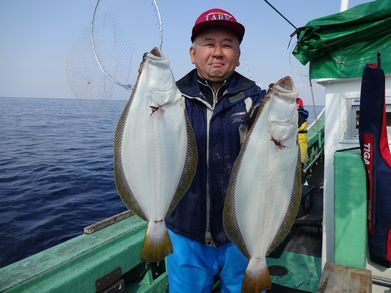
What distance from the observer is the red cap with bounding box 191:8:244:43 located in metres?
2.32

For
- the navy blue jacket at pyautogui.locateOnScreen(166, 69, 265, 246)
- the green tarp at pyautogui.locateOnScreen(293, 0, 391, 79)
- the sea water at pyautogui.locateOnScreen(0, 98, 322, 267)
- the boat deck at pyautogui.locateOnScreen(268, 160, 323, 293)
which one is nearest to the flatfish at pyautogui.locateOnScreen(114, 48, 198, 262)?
the navy blue jacket at pyautogui.locateOnScreen(166, 69, 265, 246)

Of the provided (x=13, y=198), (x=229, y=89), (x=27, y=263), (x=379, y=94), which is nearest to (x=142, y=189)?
(x=229, y=89)

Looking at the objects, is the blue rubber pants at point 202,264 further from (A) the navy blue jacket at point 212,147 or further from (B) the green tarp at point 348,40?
(B) the green tarp at point 348,40

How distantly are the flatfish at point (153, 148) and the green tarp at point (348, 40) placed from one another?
7.80 ft

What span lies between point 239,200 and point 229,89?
0.82 meters

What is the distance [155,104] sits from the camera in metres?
2.04

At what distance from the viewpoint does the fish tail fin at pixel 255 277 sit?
2.12 metres

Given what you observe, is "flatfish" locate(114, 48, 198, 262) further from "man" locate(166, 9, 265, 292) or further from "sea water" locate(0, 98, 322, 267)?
"sea water" locate(0, 98, 322, 267)

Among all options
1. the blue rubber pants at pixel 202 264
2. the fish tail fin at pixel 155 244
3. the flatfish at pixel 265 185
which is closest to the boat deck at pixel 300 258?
the blue rubber pants at pixel 202 264

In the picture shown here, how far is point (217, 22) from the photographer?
2320 millimetres

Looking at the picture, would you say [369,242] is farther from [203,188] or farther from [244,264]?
[203,188]

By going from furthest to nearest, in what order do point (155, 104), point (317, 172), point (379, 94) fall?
point (317, 172)
point (379, 94)
point (155, 104)

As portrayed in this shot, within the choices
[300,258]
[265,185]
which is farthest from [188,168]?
[300,258]

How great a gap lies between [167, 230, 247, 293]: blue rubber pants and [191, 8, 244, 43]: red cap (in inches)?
59.9
